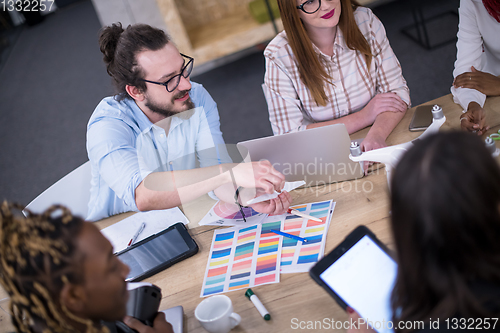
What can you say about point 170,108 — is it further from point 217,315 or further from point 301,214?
point 217,315

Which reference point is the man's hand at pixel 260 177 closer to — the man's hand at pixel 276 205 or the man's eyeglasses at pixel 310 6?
the man's hand at pixel 276 205

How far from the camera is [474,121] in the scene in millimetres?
1306

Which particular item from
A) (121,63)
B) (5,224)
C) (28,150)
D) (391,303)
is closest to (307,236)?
(391,303)

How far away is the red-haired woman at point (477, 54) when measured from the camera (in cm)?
143

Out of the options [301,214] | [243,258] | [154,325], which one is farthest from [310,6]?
[154,325]

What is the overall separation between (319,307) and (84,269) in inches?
21.4

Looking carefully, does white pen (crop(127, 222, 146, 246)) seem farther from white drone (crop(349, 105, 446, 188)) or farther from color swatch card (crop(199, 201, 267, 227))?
white drone (crop(349, 105, 446, 188))

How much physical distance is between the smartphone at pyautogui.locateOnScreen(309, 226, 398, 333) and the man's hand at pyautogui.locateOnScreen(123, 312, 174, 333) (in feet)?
1.25

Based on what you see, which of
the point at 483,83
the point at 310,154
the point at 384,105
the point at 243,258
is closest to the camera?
the point at 243,258

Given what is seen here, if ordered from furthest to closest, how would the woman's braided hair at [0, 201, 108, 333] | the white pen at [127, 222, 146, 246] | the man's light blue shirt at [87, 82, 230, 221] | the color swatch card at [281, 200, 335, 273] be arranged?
the man's light blue shirt at [87, 82, 230, 221], the white pen at [127, 222, 146, 246], the color swatch card at [281, 200, 335, 273], the woman's braided hair at [0, 201, 108, 333]

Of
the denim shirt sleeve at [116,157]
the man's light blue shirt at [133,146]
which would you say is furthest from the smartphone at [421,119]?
the denim shirt sleeve at [116,157]

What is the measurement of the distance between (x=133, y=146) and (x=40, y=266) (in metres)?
0.89

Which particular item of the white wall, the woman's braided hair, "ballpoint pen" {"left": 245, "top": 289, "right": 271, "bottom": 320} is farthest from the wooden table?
the white wall

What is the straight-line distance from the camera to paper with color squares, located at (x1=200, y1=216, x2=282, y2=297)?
1.11m
